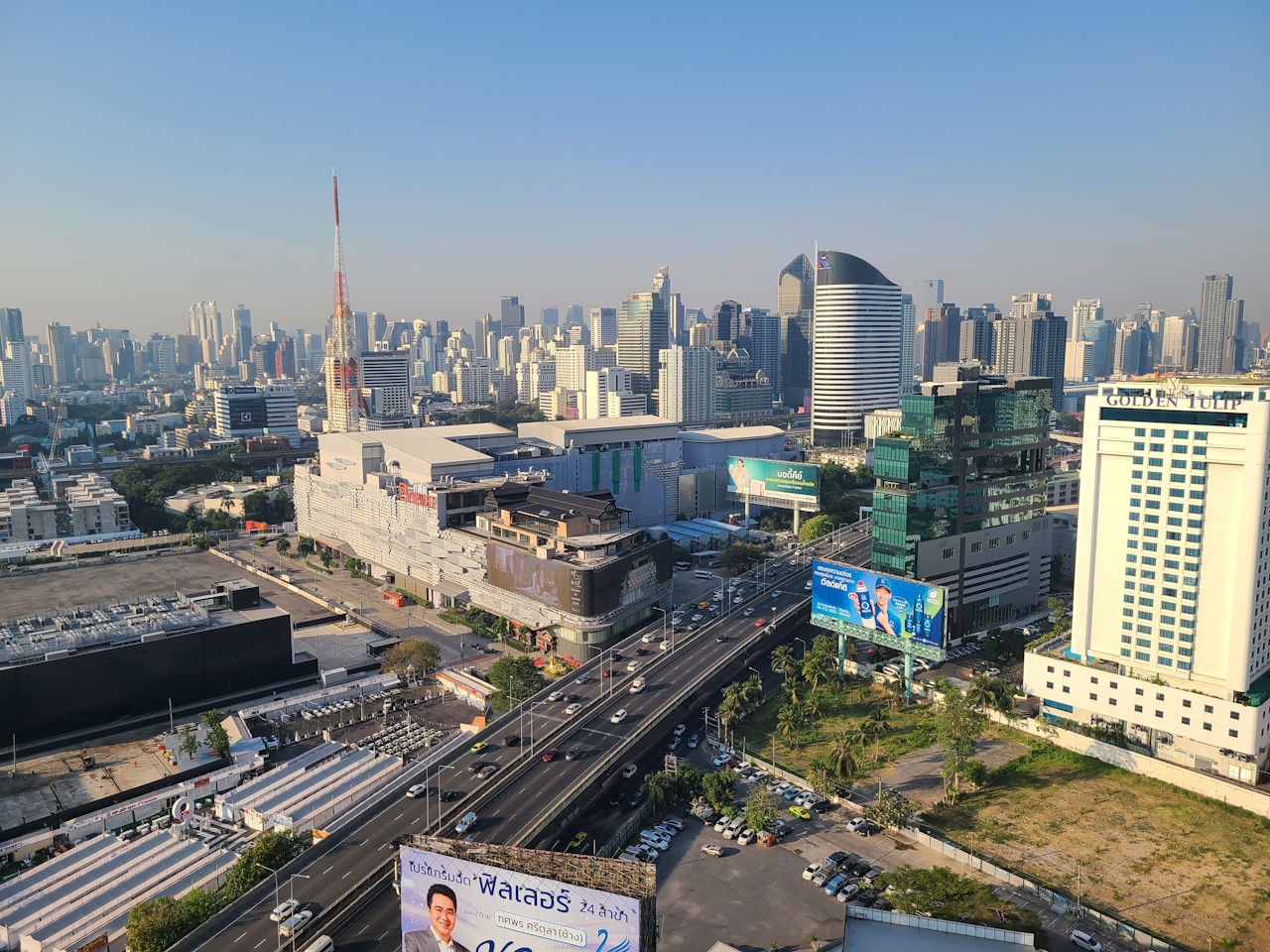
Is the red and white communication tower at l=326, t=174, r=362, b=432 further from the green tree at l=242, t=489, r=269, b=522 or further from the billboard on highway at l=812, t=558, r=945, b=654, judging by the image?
the billboard on highway at l=812, t=558, r=945, b=654

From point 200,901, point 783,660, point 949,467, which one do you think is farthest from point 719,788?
point 949,467

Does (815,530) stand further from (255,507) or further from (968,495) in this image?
(255,507)

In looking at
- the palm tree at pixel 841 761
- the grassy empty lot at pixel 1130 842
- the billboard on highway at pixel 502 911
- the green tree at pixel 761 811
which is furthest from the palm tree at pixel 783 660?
the billboard on highway at pixel 502 911

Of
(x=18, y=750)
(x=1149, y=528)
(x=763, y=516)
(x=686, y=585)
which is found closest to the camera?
(x=1149, y=528)

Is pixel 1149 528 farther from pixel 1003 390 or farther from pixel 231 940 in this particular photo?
pixel 231 940

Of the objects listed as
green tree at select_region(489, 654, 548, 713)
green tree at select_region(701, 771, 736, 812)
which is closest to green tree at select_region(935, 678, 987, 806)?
green tree at select_region(701, 771, 736, 812)

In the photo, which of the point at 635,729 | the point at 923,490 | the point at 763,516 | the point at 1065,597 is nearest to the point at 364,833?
the point at 635,729
